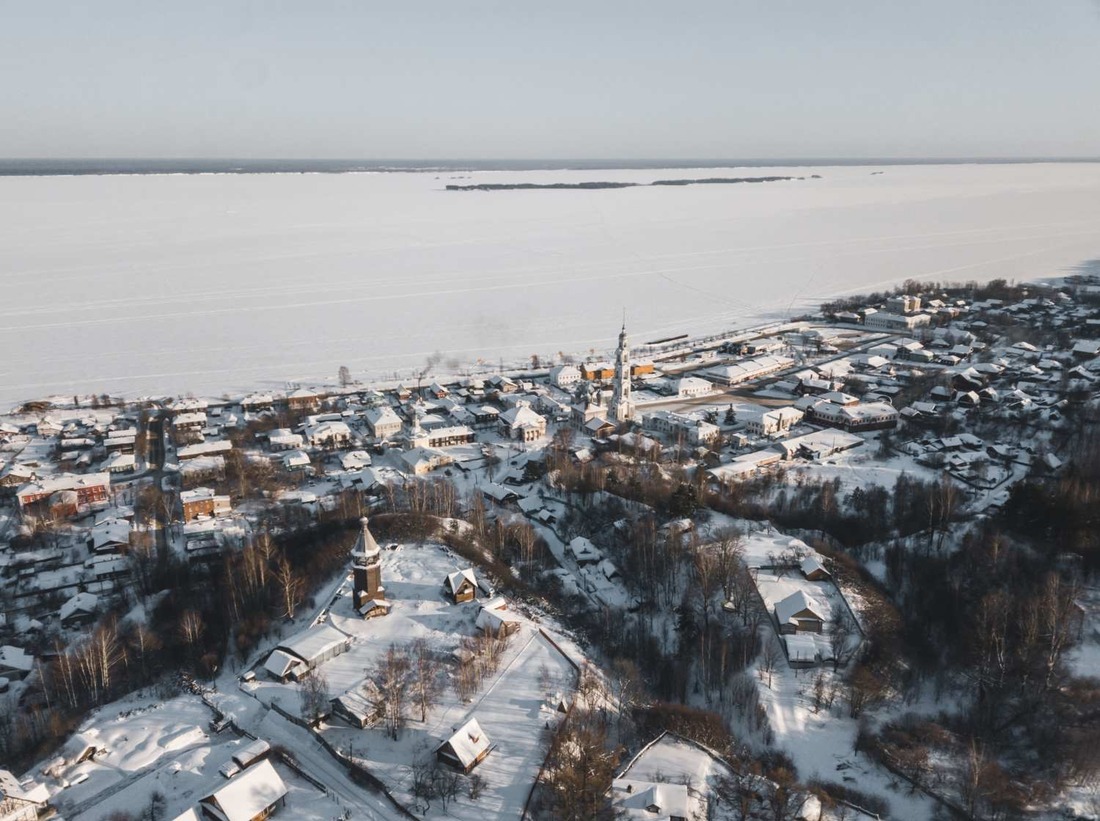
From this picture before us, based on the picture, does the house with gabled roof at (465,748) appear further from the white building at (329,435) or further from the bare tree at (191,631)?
the white building at (329,435)

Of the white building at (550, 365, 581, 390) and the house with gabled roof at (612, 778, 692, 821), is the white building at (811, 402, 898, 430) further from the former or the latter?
the house with gabled roof at (612, 778, 692, 821)

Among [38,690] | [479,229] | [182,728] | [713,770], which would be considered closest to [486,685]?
[713,770]

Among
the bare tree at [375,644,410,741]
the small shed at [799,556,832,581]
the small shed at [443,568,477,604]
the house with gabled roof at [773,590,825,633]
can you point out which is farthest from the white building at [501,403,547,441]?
the bare tree at [375,644,410,741]

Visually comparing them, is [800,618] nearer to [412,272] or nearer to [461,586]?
[461,586]

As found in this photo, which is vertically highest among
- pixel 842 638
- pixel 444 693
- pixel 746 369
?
pixel 746 369

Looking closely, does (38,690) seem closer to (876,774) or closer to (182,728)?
(182,728)

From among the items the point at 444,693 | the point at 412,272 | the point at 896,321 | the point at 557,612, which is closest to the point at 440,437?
the point at 557,612
